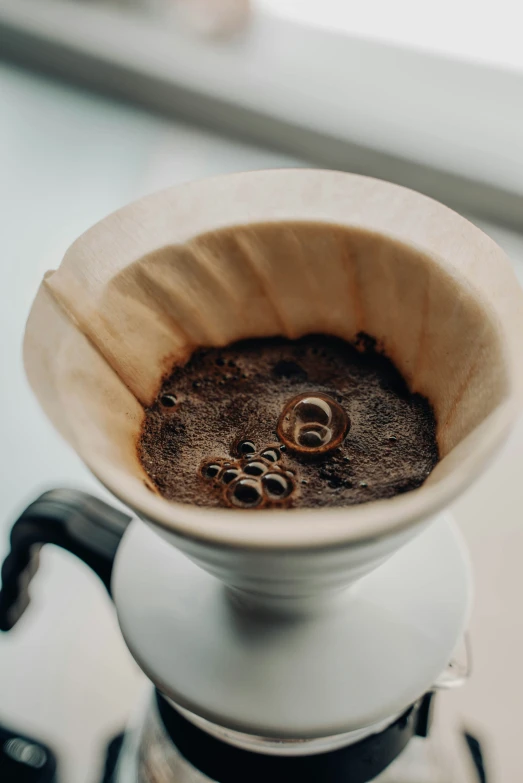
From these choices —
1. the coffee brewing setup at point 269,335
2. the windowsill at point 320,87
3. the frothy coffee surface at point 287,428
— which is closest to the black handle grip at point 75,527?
the coffee brewing setup at point 269,335

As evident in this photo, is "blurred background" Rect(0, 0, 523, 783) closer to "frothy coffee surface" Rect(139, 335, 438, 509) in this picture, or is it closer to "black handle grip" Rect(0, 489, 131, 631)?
"black handle grip" Rect(0, 489, 131, 631)

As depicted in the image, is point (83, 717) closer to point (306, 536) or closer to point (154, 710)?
point (154, 710)

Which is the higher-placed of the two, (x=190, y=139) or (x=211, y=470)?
(x=190, y=139)

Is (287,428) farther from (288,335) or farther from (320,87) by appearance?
(320,87)

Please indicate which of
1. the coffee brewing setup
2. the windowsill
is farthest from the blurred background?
the coffee brewing setup

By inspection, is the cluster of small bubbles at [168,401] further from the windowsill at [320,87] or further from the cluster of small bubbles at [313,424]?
the windowsill at [320,87]

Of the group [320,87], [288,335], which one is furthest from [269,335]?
[320,87]
